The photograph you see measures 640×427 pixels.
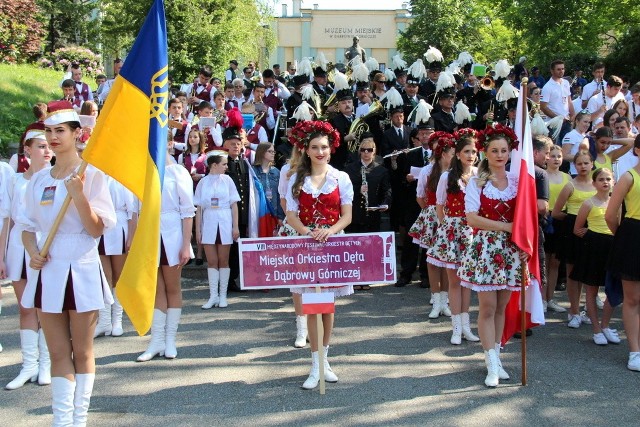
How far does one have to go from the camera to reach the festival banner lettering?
6.19 metres

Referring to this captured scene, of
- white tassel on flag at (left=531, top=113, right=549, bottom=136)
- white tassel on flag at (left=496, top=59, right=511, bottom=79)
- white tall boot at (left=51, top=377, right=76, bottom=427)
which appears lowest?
white tall boot at (left=51, top=377, right=76, bottom=427)

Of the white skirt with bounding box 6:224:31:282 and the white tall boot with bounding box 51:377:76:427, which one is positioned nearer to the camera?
the white tall boot with bounding box 51:377:76:427

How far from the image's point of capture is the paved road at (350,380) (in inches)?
222

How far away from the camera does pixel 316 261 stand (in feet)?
20.4

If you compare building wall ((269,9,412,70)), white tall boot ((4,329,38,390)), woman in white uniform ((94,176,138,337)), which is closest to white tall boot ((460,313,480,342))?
woman in white uniform ((94,176,138,337))

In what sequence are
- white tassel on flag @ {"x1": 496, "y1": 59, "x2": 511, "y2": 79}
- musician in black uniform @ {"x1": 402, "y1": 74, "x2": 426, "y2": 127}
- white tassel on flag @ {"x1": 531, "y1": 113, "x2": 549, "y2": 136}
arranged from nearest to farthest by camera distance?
white tassel on flag @ {"x1": 531, "y1": 113, "x2": 549, "y2": 136} < musician in black uniform @ {"x1": 402, "y1": 74, "x2": 426, "y2": 127} < white tassel on flag @ {"x1": 496, "y1": 59, "x2": 511, "y2": 79}

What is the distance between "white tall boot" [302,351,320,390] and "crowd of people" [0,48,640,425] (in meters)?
0.01

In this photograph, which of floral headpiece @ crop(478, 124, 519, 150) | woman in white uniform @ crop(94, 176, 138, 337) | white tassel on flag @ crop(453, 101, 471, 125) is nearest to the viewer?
floral headpiece @ crop(478, 124, 519, 150)

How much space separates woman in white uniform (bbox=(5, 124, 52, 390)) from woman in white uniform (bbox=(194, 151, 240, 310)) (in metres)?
3.05

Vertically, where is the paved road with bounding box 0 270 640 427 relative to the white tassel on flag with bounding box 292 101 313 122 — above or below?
below

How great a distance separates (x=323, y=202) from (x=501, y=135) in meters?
1.60

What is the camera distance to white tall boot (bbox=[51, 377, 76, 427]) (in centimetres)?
482

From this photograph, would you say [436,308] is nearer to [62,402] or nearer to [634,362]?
[634,362]

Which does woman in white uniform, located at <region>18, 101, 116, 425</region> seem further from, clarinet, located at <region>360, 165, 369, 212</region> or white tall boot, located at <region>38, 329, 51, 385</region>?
clarinet, located at <region>360, 165, 369, 212</region>
